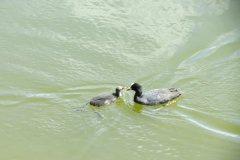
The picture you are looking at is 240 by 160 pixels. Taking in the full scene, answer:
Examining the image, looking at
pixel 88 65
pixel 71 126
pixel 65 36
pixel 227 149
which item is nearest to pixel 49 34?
pixel 65 36

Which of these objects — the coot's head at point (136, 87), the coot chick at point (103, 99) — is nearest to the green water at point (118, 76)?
the coot chick at point (103, 99)

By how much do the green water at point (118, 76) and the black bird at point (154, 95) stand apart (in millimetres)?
137

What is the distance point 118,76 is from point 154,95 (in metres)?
1.09

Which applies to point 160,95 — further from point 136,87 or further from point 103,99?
point 103,99

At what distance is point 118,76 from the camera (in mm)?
8906

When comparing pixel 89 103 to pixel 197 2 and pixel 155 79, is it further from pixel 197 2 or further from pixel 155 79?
pixel 197 2

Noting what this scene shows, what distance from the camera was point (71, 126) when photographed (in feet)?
24.4

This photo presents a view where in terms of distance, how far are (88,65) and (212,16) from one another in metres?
3.37

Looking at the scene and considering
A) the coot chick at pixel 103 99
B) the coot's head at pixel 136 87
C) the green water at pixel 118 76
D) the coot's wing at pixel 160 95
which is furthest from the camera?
the coot's head at pixel 136 87

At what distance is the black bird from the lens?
8.01m

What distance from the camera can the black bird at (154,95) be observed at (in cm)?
801

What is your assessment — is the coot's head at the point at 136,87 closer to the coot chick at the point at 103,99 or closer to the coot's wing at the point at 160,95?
the coot's wing at the point at 160,95

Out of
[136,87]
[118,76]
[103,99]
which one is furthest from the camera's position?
[118,76]

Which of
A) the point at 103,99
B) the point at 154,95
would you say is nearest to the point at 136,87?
the point at 154,95
